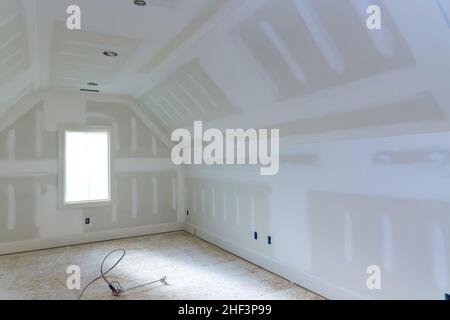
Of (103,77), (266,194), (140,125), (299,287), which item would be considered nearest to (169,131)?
(140,125)

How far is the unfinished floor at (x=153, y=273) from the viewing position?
123 inches

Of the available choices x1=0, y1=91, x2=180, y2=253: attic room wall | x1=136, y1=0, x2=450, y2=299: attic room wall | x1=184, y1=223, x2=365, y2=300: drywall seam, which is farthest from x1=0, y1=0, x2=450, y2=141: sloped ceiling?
x1=184, y1=223, x2=365, y2=300: drywall seam

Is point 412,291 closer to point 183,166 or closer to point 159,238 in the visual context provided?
point 159,238

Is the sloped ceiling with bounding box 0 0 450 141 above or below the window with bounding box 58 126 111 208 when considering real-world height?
above

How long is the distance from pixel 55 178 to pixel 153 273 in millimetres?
2498

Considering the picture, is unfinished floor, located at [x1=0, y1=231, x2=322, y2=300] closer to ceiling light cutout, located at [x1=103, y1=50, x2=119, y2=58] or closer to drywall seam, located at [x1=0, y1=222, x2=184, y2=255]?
drywall seam, located at [x1=0, y1=222, x2=184, y2=255]

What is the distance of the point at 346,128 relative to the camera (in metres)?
2.67

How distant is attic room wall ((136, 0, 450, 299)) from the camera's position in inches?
76.0

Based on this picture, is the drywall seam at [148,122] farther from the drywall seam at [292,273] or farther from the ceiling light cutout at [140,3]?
the ceiling light cutout at [140,3]

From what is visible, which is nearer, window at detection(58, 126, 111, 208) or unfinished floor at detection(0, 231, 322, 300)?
unfinished floor at detection(0, 231, 322, 300)

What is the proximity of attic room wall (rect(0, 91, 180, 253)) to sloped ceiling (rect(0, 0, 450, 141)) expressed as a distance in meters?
0.97

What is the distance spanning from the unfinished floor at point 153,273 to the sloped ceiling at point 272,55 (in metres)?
1.71

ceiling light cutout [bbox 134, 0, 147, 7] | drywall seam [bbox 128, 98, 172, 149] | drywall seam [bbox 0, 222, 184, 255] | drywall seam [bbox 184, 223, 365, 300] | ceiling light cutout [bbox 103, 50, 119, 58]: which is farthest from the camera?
drywall seam [bbox 128, 98, 172, 149]

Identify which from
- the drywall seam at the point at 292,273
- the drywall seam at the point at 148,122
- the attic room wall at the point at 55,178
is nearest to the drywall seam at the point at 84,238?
the attic room wall at the point at 55,178
